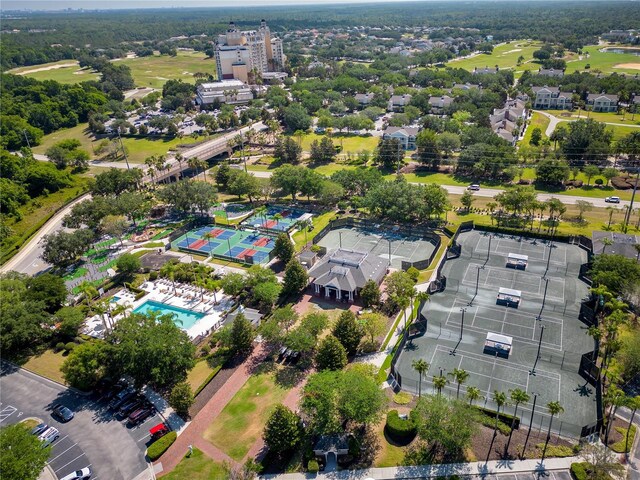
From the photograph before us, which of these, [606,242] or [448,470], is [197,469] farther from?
[606,242]

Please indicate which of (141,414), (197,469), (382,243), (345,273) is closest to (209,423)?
(197,469)

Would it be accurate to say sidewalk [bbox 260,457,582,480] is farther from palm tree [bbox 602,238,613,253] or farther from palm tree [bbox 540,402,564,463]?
palm tree [bbox 602,238,613,253]

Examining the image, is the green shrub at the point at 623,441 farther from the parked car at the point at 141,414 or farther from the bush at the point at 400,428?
the parked car at the point at 141,414

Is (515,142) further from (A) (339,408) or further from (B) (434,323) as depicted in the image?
(A) (339,408)

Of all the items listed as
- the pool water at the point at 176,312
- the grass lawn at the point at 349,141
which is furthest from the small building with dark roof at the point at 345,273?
the grass lawn at the point at 349,141

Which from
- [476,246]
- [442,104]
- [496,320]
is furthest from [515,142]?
[496,320]

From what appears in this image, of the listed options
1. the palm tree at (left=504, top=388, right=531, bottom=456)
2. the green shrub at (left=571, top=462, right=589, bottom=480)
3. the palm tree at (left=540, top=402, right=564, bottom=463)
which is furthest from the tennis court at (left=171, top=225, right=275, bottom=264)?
the green shrub at (left=571, top=462, right=589, bottom=480)
